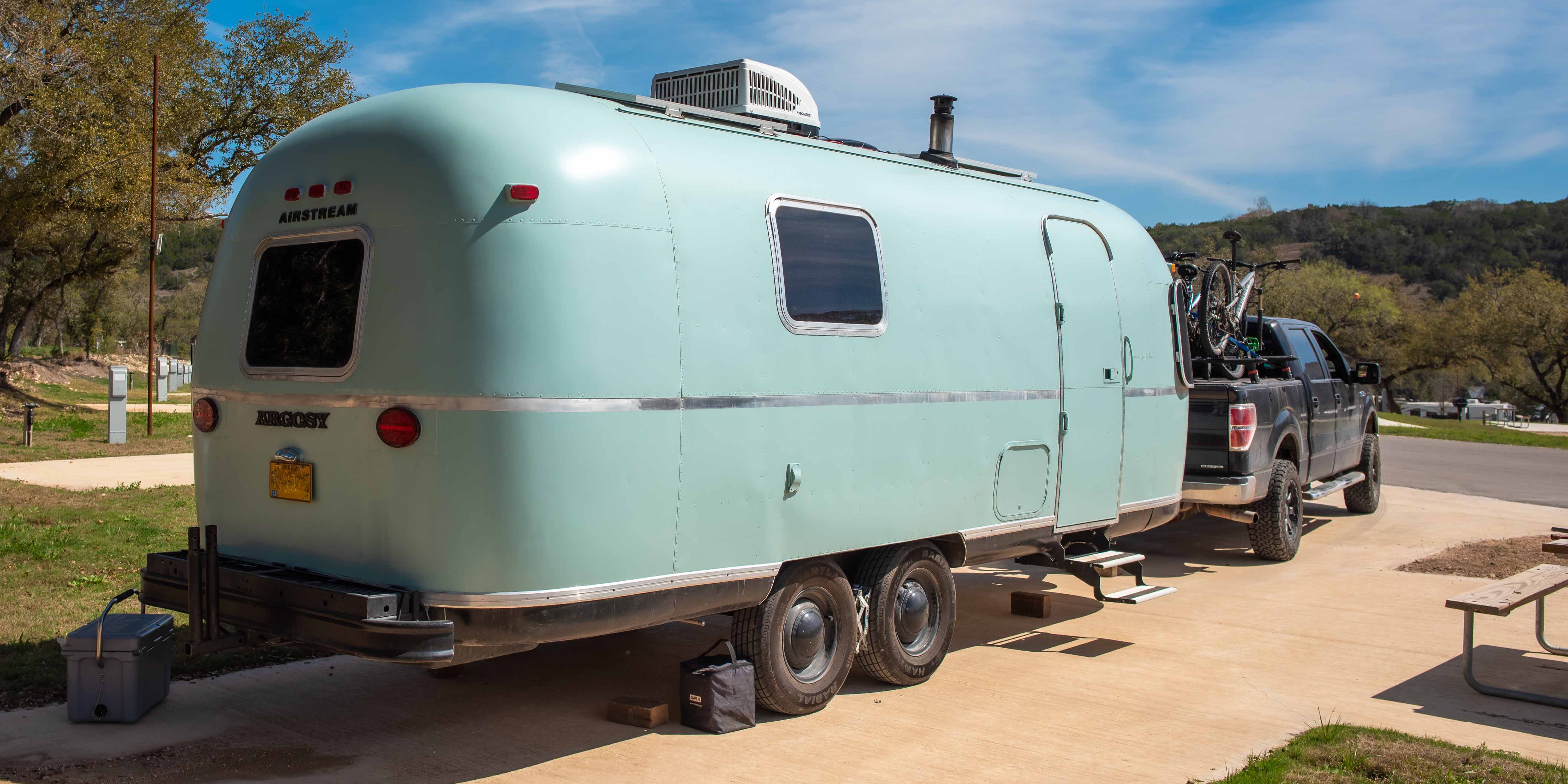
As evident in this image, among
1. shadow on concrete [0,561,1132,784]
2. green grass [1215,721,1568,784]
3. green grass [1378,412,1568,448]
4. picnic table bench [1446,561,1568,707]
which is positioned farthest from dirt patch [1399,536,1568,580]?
green grass [1378,412,1568,448]

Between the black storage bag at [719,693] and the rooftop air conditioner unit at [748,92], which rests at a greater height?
the rooftop air conditioner unit at [748,92]

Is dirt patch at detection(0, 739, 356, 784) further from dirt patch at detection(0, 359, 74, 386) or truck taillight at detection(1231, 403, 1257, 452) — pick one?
dirt patch at detection(0, 359, 74, 386)

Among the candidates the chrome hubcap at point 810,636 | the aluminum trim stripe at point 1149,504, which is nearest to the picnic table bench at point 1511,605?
the aluminum trim stripe at point 1149,504

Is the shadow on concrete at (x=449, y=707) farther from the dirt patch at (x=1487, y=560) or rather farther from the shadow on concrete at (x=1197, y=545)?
the dirt patch at (x=1487, y=560)

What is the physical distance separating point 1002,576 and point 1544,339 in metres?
48.7

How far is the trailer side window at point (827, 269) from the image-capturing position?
5504 mm

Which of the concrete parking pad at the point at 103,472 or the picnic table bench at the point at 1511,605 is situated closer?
the picnic table bench at the point at 1511,605

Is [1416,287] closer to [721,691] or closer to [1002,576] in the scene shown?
[1002,576]

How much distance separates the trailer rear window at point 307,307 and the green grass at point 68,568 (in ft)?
5.88

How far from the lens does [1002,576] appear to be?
32.4ft

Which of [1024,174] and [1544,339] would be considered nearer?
[1024,174]

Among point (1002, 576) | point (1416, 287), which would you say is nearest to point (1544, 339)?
point (1416, 287)

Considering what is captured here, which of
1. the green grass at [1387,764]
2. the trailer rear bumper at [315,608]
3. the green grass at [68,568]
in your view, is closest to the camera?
the trailer rear bumper at [315,608]

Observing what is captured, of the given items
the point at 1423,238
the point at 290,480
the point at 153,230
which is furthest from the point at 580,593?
the point at 1423,238
